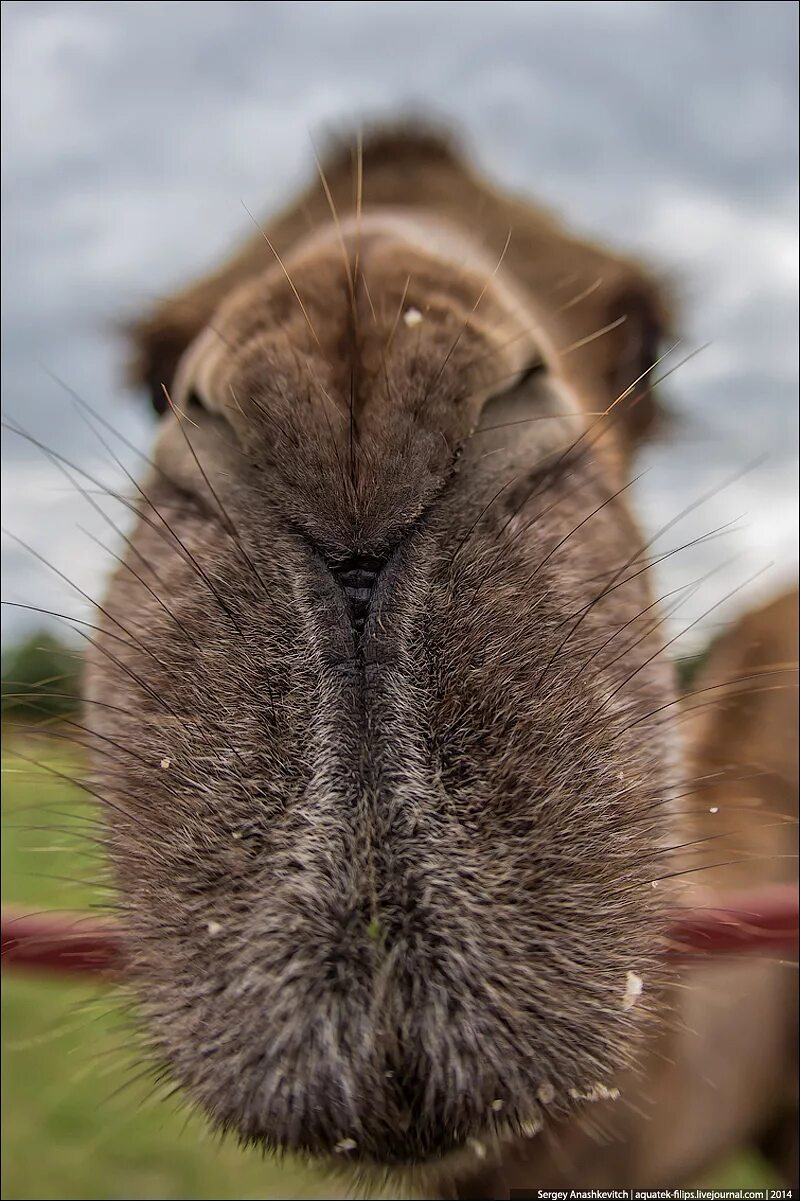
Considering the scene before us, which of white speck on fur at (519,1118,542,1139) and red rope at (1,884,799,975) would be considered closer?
white speck on fur at (519,1118,542,1139)

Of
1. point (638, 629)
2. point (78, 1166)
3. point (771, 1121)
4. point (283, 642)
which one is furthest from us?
point (78, 1166)

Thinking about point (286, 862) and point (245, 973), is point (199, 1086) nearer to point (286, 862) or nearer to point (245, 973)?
point (245, 973)

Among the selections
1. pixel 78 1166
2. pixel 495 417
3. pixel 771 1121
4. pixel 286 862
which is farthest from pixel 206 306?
pixel 78 1166

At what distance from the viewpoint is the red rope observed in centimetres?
139

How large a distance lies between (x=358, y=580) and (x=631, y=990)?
2.03 ft

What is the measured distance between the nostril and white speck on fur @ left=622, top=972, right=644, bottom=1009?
55 centimetres

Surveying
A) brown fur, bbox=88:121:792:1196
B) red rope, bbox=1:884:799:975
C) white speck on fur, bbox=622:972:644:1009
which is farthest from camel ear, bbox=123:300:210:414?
white speck on fur, bbox=622:972:644:1009

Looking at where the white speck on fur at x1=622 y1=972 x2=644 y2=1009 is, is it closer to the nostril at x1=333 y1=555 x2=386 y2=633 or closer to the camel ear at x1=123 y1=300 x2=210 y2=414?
the nostril at x1=333 y1=555 x2=386 y2=633

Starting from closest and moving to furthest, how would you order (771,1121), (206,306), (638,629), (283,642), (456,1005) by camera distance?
(456,1005) < (283,642) < (638,629) < (206,306) < (771,1121)

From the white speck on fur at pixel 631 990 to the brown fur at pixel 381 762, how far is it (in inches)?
0.5

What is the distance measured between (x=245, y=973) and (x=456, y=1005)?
0.78ft

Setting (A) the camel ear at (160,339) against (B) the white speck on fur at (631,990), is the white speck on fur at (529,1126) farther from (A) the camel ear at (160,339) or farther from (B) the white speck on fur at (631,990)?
(A) the camel ear at (160,339)

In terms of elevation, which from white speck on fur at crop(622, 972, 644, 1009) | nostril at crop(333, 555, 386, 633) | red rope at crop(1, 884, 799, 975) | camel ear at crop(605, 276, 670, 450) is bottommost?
white speck on fur at crop(622, 972, 644, 1009)

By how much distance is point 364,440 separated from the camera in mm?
1084
